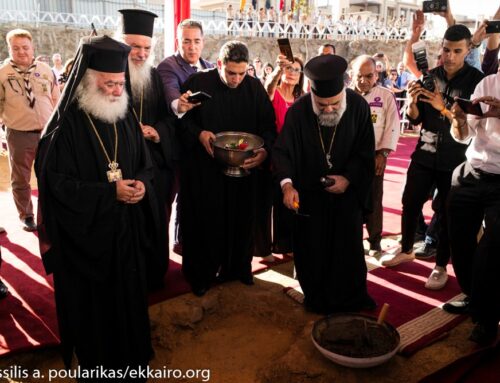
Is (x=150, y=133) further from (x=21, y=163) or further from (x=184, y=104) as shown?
(x=21, y=163)

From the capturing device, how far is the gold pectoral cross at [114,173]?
114 inches

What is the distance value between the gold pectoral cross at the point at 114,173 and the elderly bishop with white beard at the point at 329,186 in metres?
1.30

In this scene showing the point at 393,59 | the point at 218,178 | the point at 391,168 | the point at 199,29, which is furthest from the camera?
the point at 393,59

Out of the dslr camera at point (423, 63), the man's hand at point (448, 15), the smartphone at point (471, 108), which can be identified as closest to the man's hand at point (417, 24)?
the man's hand at point (448, 15)

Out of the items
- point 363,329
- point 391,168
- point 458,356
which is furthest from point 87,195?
point 391,168

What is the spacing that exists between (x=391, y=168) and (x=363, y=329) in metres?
6.88

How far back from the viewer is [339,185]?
3590 mm

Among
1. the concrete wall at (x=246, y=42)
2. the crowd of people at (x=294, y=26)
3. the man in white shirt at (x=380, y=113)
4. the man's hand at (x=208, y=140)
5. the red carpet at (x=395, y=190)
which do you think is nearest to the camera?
the man's hand at (x=208, y=140)

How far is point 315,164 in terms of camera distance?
3.74 metres

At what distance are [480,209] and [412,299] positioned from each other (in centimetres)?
107

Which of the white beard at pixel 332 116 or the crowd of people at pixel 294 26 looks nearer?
the white beard at pixel 332 116

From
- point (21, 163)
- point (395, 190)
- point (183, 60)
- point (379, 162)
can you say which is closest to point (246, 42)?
point (395, 190)

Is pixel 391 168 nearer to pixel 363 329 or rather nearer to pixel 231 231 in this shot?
pixel 231 231

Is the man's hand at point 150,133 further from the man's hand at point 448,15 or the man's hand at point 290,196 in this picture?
the man's hand at point 448,15
